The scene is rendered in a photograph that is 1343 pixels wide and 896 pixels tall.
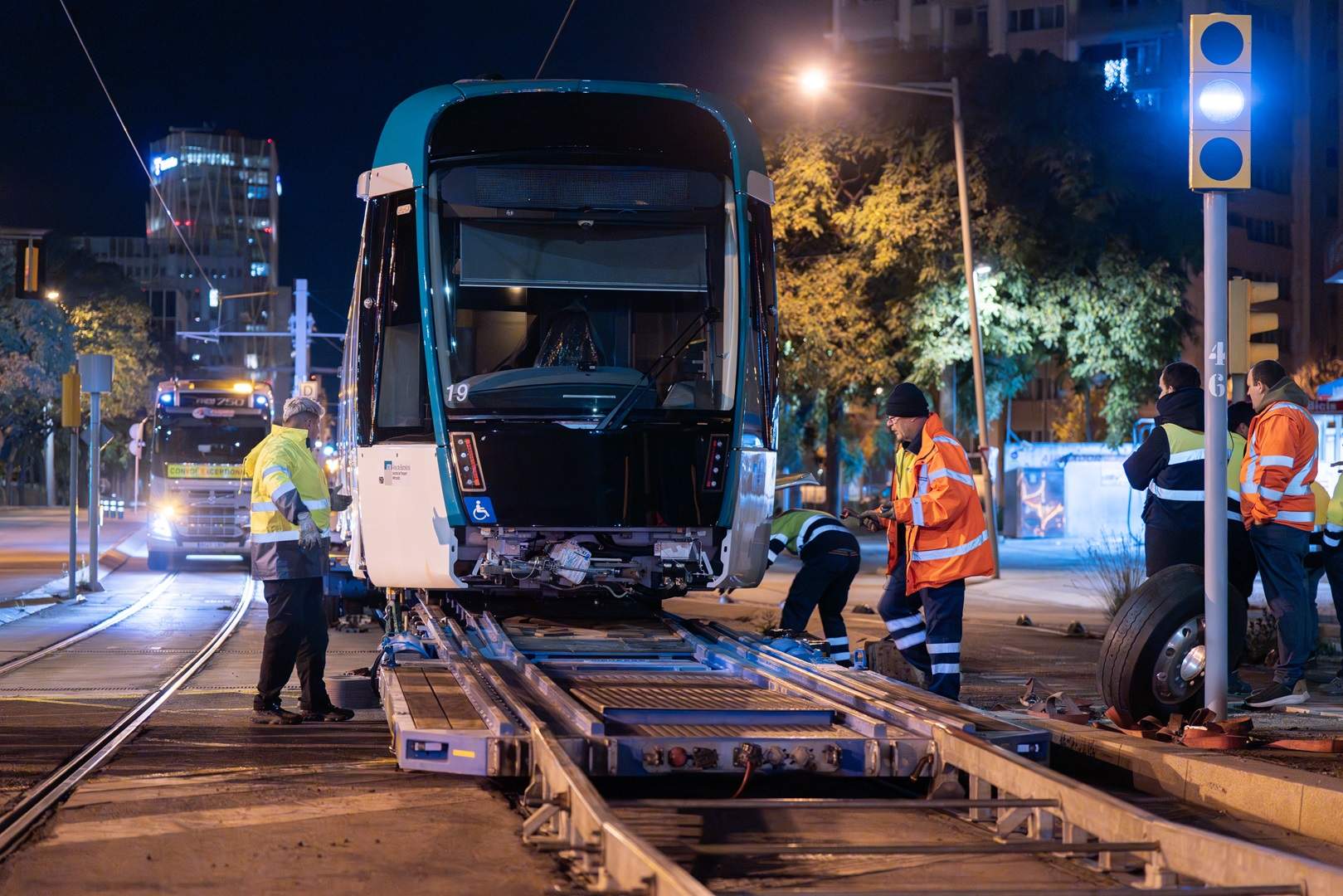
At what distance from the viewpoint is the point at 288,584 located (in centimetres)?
1002

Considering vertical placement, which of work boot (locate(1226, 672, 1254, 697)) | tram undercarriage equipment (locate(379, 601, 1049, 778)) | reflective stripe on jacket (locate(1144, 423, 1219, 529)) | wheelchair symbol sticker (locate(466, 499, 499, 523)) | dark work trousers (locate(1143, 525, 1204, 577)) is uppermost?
reflective stripe on jacket (locate(1144, 423, 1219, 529))

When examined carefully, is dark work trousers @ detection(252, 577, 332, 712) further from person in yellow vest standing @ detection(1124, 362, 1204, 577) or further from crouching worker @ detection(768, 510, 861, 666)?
person in yellow vest standing @ detection(1124, 362, 1204, 577)

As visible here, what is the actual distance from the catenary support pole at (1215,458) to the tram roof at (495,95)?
317 cm

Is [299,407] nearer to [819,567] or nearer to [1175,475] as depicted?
[819,567]

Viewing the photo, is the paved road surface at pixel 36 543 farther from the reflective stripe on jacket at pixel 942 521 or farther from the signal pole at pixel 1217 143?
the signal pole at pixel 1217 143

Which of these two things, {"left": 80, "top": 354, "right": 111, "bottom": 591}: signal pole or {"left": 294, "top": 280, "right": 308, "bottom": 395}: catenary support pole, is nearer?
{"left": 80, "top": 354, "right": 111, "bottom": 591}: signal pole

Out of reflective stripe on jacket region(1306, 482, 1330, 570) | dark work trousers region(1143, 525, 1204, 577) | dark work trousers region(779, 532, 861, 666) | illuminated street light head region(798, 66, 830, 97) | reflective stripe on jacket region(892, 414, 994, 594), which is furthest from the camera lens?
illuminated street light head region(798, 66, 830, 97)

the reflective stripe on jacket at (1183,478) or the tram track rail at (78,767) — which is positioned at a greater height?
the reflective stripe on jacket at (1183,478)

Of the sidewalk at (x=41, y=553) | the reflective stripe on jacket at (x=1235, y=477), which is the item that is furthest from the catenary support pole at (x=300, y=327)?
the reflective stripe on jacket at (x=1235, y=477)

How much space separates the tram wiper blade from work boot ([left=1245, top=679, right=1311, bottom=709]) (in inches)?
157

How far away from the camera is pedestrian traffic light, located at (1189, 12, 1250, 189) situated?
28.2 feet

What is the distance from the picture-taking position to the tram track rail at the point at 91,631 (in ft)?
43.3

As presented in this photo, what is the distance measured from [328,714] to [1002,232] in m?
18.4

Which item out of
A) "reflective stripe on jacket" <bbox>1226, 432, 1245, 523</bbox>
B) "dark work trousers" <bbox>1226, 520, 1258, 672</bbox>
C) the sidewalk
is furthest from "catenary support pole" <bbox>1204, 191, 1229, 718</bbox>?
the sidewalk
